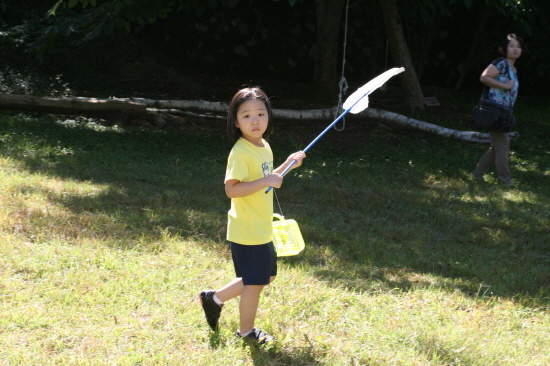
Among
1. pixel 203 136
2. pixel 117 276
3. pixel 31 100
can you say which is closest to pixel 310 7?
pixel 203 136

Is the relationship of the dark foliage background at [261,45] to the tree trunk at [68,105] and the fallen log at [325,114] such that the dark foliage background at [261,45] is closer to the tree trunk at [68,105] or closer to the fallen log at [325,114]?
the fallen log at [325,114]

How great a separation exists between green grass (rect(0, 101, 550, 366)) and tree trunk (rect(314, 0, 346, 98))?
3678mm

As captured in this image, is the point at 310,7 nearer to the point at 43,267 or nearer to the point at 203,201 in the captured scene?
the point at 203,201

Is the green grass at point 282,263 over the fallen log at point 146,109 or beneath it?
beneath

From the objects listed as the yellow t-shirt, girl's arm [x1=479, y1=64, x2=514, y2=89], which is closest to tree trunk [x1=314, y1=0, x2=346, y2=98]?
girl's arm [x1=479, y1=64, x2=514, y2=89]

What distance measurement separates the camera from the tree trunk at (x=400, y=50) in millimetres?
9227

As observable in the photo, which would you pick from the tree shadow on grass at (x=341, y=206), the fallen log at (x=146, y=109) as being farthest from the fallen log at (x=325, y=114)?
the tree shadow on grass at (x=341, y=206)

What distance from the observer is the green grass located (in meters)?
3.09

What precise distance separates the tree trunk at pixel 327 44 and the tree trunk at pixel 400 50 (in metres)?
1.17

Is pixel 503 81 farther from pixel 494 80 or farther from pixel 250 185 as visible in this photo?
pixel 250 185

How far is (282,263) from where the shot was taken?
423 centimetres

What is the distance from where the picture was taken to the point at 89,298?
3.45m

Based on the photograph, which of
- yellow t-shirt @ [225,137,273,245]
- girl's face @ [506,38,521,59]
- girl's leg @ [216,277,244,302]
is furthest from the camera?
girl's face @ [506,38,521,59]

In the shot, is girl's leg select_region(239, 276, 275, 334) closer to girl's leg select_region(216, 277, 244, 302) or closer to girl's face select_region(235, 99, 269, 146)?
girl's leg select_region(216, 277, 244, 302)
